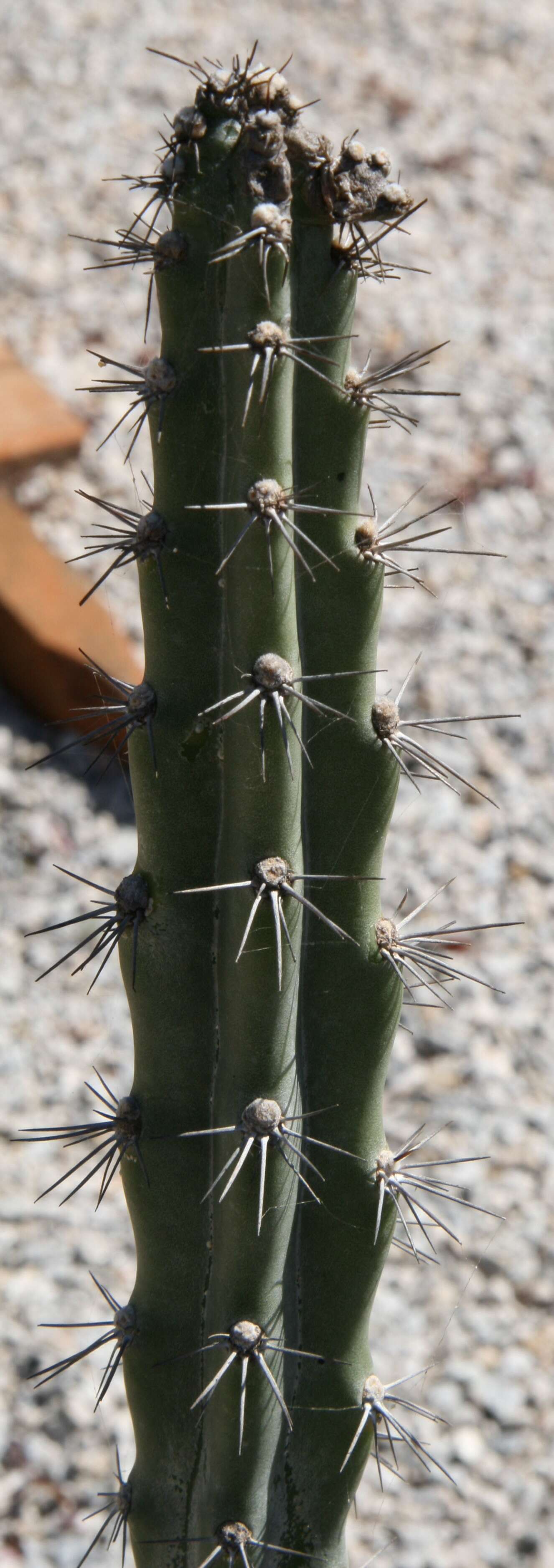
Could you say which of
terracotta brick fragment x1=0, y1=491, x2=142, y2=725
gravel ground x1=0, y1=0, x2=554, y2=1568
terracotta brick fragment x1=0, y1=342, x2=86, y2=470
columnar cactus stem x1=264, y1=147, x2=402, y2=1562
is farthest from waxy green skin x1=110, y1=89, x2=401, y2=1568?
terracotta brick fragment x1=0, y1=342, x2=86, y2=470

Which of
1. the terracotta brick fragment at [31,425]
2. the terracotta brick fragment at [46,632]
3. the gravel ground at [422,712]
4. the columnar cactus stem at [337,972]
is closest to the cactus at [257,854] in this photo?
the columnar cactus stem at [337,972]

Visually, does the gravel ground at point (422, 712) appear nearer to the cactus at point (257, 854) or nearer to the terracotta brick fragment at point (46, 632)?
the terracotta brick fragment at point (46, 632)

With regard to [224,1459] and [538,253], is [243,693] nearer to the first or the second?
[224,1459]

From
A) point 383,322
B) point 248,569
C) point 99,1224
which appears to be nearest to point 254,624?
point 248,569

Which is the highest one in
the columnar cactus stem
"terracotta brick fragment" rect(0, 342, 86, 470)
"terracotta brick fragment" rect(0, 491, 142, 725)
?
"terracotta brick fragment" rect(0, 342, 86, 470)

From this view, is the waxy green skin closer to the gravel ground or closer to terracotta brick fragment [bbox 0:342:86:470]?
the gravel ground

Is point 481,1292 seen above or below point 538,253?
below

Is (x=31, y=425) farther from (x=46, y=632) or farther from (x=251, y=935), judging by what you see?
(x=251, y=935)
